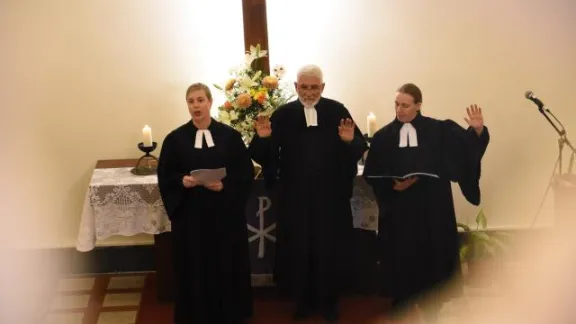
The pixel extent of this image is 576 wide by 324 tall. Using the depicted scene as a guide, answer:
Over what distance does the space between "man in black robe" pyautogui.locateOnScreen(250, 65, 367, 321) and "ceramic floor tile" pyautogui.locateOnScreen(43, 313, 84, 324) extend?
1.64 m

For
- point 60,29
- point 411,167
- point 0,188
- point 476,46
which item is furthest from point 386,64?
point 0,188

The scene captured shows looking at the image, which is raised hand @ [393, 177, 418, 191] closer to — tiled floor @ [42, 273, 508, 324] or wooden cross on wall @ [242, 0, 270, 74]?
tiled floor @ [42, 273, 508, 324]

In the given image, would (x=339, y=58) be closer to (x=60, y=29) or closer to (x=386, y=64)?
(x=386, y=64)

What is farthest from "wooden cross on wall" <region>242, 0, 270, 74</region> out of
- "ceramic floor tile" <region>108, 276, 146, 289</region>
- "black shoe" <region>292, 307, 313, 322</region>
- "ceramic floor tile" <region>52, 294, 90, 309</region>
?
"ceramic floor tile" <region>52, 294, 90, 309</region>

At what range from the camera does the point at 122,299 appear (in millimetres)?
5613

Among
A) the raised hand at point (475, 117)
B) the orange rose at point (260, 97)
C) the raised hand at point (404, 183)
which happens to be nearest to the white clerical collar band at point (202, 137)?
the orange rose at point (260, 97)

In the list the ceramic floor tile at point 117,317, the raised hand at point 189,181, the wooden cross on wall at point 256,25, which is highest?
the wooden cross on wall at point 256,25

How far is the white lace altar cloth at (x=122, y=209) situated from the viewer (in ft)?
17.2

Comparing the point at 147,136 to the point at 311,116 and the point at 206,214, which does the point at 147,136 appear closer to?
the point at 206,214

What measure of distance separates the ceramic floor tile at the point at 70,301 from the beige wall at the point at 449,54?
2487 millimetres

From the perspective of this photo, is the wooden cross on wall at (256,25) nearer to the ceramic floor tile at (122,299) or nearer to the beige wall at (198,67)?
the beige wall at (198,67)

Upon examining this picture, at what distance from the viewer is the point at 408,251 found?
4.73 m

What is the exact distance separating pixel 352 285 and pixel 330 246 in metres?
0.38

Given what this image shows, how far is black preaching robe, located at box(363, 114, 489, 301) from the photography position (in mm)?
4629
